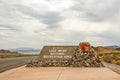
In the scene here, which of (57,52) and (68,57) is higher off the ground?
(57,52)

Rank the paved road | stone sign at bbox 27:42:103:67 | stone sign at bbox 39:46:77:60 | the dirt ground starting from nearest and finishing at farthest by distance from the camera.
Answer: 1. the dirt ground
2. stone sign at bbox 27:42:103:67
3. stone sign at bbox 39:46:77:60
4. the paved road

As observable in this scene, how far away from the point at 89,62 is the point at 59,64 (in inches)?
122

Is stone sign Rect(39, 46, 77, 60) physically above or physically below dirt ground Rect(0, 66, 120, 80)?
above

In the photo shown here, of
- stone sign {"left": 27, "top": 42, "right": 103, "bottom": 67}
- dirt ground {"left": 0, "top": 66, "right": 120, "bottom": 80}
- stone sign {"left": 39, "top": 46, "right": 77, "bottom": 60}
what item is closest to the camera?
dirt ground {"left": 0, "top": 66, "right": 120, "bottom": 80}

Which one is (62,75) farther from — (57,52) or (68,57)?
(57,52)

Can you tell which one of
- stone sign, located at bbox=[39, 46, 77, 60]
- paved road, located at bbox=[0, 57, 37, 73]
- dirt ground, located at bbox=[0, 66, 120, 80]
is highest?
stone sign, located at bbox=[39, 46, 77, 60]

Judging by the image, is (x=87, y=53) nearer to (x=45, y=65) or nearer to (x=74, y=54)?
(x=74, y=54)

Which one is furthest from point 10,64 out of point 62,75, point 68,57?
point 62,75

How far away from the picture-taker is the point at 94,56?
28.3 meters

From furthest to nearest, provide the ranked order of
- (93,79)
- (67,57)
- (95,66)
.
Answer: (67,57), (95,66), (93,79)

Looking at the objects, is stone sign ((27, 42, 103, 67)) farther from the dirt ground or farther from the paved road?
the dirt ground

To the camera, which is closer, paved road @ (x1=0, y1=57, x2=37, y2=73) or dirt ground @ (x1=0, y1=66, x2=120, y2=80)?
dirt ground @ (x1=0, y1=66, x2=120, y2=80)

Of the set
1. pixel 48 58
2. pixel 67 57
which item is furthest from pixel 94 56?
pixel 48 58

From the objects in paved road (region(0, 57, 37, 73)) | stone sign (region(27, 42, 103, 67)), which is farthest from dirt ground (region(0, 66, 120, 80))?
paved road (region(0, 57, 37, 73))
